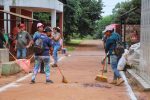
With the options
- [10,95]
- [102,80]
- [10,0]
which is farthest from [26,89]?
[10,0]

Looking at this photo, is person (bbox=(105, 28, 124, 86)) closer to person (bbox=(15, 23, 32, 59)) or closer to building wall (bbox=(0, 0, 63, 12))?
person (bbox=(15, 23, 32, 59))

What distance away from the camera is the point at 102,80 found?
14992 millimetres

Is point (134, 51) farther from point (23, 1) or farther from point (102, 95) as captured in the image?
point (23, 1)

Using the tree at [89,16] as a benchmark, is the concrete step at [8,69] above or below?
below

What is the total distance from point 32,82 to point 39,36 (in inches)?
54.8

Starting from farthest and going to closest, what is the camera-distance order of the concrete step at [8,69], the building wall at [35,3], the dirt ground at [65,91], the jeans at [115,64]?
the building wall at [35,3]
the concrete step at [8,69]
the jeans at [115,64]
the dirt ground at [65,91]

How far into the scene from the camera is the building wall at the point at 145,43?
14.1 m

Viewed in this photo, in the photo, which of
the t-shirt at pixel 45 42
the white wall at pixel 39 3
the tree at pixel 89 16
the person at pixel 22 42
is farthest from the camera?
the tree at pixel 89 16

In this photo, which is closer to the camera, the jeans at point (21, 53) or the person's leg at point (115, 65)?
the person's leg at point (115, 65)

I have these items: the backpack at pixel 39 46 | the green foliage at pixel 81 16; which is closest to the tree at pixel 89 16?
the green foliage at pixel 81 16

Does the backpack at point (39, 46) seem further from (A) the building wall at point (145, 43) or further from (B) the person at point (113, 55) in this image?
(A) the building wall at point (145, 43)

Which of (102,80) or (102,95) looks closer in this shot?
(102,95)

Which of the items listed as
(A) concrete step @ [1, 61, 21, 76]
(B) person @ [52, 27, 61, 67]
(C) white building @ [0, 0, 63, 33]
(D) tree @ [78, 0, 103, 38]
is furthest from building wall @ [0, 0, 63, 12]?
(D) tree @ [78, 0, 103, 38]

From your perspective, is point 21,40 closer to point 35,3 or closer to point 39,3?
point 35,3
